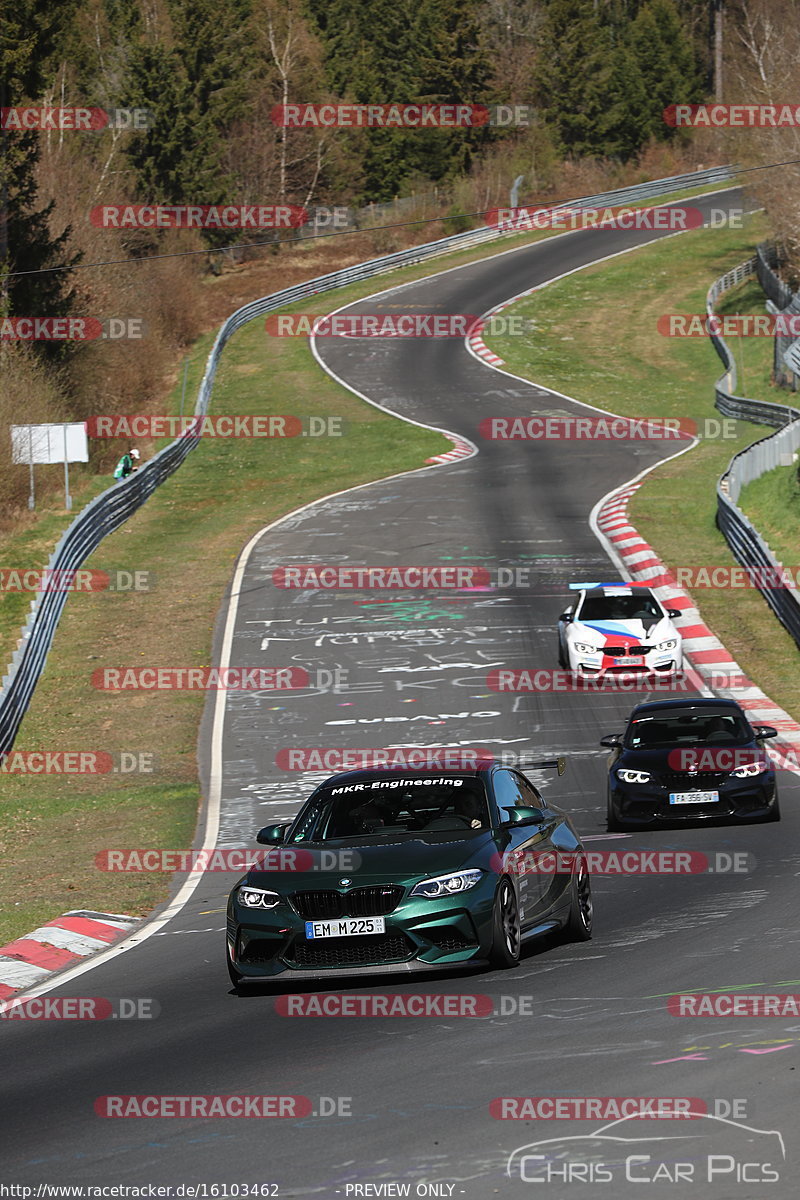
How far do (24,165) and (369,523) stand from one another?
17.3 metres

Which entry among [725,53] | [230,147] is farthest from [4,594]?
[725,53]

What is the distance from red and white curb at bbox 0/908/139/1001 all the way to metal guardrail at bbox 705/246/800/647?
17.0 meters

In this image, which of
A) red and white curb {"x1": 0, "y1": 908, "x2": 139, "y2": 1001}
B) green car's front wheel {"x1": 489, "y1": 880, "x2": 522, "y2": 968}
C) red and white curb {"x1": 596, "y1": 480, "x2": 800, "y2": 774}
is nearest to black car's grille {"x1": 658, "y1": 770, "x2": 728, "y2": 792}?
red and white curb {"x1": 596, "y1": 480, "x2": 800, "y2": 774}

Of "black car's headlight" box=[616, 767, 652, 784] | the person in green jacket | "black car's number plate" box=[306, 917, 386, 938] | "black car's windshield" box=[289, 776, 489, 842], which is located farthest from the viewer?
the person in green jacket

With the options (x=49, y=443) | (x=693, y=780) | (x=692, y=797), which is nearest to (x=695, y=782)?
(x=693, y=780)

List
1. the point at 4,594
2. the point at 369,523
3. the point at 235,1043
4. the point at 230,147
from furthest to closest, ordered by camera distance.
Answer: the point at 230,147 < the point at 369,523 < the point at 4,594 < the point at 235,1043

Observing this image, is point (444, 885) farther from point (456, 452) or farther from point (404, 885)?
point (456, 452)

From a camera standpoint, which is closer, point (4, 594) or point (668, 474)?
point (4, 594)

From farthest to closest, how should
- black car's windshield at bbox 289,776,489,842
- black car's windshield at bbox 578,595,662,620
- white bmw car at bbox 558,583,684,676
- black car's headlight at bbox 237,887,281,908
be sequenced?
black car's windshield at bbox 578,595,662,620 → white bmw car at bbox 558,583,684,676 → black car's windshield at bbox 289,776,489,842 → black car's headlight at bbox 237,887,281,908

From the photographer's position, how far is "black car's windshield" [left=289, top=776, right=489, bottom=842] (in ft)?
36.4

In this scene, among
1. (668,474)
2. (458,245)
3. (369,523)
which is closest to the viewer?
(369,523)

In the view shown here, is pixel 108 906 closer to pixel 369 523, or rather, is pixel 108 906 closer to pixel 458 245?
pixel 369 523

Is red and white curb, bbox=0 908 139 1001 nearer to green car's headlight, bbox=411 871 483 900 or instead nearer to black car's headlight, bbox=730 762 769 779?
green car's headlight, bbox=411 871 483 900

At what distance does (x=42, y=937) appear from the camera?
534 inches
